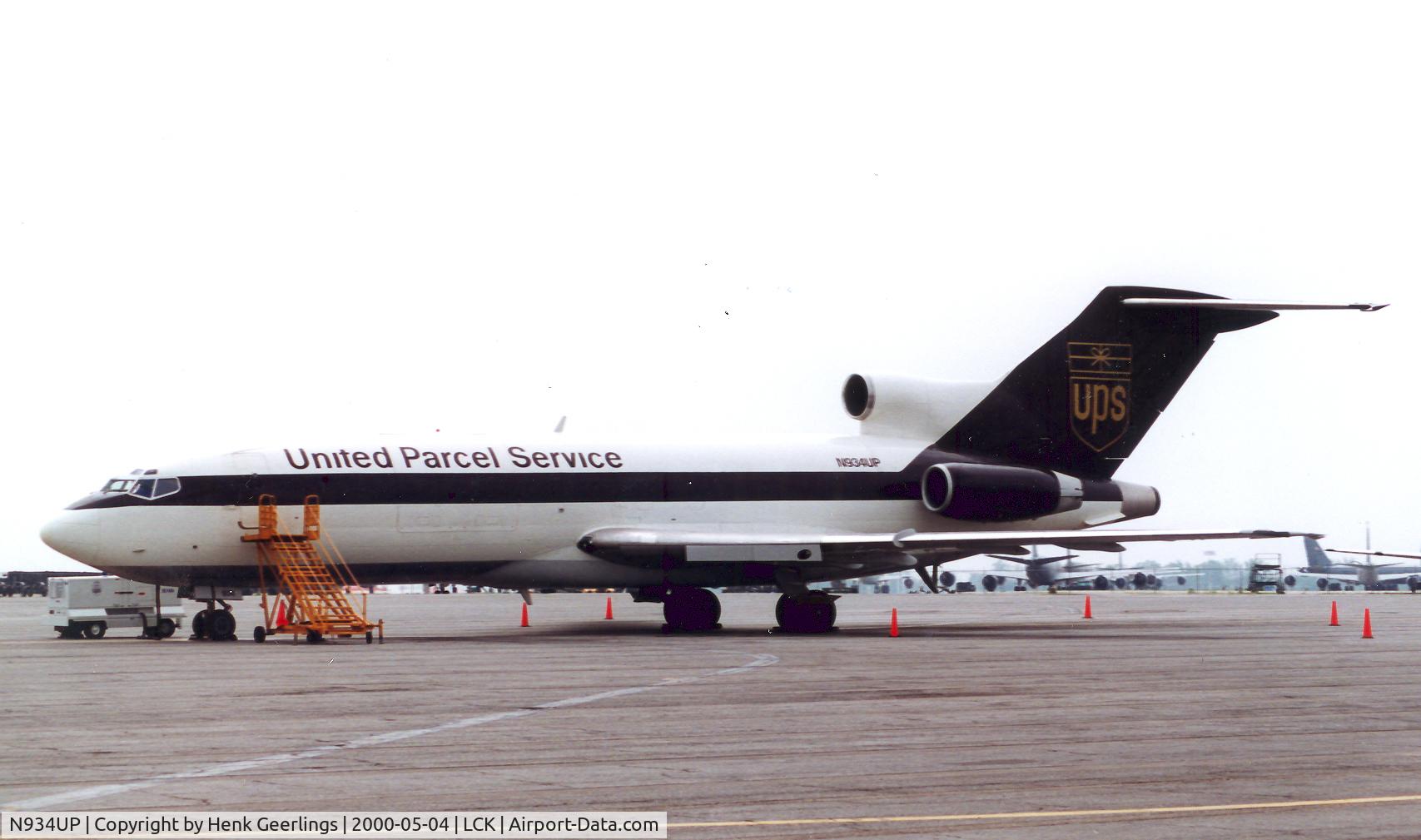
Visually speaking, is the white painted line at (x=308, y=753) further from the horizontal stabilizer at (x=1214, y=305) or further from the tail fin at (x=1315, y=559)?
the tail fin at (x=1315, y=559)

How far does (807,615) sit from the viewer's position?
2961 centimetres

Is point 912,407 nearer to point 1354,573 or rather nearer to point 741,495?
point 741,495

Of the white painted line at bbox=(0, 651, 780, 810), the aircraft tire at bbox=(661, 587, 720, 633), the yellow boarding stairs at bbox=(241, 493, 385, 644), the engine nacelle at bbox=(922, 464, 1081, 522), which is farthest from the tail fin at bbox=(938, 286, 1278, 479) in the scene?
the white painted line at bbox=(0, 651, 780, 810)

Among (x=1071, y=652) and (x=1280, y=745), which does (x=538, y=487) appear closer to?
(x=1071, y=652)

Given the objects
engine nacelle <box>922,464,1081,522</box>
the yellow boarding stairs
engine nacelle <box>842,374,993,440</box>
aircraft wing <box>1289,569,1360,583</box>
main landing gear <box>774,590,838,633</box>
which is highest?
engine nacelle <box>842,374,993,440</box>

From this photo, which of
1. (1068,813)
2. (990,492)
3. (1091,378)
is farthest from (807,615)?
(1068,813)

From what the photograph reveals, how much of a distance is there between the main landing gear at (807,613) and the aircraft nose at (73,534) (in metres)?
12.5

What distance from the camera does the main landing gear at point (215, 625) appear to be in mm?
27109

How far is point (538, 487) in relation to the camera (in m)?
28.5

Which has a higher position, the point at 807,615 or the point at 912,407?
the point at 912,407

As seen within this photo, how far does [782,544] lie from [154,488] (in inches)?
449

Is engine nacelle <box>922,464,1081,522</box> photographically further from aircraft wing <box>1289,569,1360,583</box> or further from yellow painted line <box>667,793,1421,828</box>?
aircraft wing <box>1289,569,1360,583</box>

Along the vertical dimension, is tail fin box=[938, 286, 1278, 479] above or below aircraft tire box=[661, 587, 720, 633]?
above

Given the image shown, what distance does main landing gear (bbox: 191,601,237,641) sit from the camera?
88.9 feet
